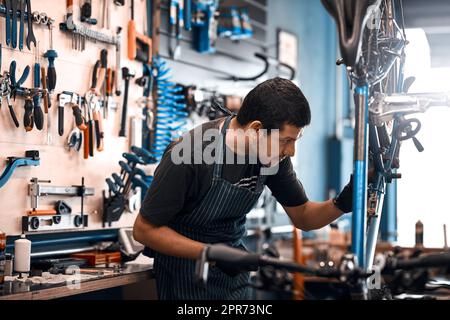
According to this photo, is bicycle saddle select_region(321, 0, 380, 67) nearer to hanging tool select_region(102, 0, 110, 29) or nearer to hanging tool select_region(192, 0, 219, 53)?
hanging tool select_region(102, 0, 110, 29)

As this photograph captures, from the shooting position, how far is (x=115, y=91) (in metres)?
4.03

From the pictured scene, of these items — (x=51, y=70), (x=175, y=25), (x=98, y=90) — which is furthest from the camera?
(x=175, y=25)

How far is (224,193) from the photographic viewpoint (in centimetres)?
272

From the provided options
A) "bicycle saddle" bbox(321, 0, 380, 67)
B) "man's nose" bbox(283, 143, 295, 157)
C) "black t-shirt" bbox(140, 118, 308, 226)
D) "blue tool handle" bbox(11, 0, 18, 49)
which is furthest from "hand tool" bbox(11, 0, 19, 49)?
"bicycle saddle" bbox(321, 0, 380, 67)

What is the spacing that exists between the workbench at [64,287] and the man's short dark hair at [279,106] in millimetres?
998

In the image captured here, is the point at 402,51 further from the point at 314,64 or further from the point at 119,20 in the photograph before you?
the point at 314,64

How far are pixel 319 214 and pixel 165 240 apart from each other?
0.70 meters

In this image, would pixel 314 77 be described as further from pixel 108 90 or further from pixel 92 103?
pixel 92 103

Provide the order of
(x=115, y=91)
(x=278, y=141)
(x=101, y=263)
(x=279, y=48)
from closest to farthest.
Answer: (x=278, y=141) < (x=101, y=263) < (x=115, y=91) < (x=279, y=48)

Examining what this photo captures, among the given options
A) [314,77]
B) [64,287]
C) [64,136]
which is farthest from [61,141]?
[314,77]

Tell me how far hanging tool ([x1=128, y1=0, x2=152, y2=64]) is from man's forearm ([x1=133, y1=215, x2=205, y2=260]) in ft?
5.95
